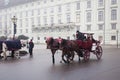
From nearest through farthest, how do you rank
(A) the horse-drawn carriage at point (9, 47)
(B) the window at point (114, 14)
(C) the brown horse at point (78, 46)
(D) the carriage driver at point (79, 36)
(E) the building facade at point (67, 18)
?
(C) the brown horse at point (78, 46), (D) the carriage driver at point (79, 36), (A) the horse-drawn carriage at point (9, 47), (B) the window at point (114, 14), (E) the building facade at point (67, 18)

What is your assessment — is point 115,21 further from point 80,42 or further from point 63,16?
point 80,42

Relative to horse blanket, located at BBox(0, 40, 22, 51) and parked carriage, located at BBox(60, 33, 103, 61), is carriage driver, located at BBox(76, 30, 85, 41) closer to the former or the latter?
parked carriage, located at BBox(60, 33, 103, 61)

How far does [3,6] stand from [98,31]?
2033 inches

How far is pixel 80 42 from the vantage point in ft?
61.0

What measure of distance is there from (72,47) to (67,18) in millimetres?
60705

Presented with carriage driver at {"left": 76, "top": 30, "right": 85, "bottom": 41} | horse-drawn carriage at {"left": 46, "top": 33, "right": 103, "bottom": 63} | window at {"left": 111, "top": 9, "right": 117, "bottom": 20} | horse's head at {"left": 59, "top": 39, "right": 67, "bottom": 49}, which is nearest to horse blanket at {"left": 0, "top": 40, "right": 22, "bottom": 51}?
horse-drawn carriage at {"left": 46, "top": 33, "right": 103, "bottom": 63}

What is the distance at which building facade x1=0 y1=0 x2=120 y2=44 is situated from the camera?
67.4m

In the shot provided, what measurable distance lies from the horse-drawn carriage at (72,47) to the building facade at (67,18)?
40.0 meters

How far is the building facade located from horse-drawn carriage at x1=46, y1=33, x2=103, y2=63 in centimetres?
A: 4002

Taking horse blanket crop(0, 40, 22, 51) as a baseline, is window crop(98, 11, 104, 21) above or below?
above

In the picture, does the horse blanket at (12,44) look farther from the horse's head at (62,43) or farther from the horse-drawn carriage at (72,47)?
the horse's head at (62,43)

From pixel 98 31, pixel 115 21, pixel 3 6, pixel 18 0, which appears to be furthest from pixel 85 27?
pixel 3 6

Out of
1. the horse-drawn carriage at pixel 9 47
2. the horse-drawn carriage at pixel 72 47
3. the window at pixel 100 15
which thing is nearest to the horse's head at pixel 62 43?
the horse-drawn carriage at pixel 72 47

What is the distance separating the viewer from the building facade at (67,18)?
2653 inches
